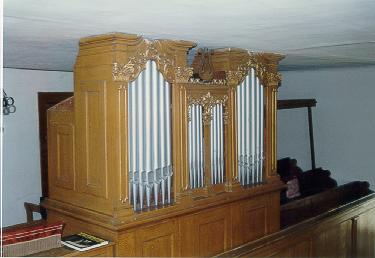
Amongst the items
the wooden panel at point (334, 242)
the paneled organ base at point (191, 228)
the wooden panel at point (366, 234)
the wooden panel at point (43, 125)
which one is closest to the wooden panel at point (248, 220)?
the paneled organ base at point (191, 228)

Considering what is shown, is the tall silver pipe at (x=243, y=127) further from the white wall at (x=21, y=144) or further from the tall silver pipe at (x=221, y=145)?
the white wall at (x=21, y=144)

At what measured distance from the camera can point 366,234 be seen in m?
5.70

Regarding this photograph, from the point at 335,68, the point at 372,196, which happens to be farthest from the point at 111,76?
the point at 335,68

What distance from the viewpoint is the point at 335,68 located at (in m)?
6.96

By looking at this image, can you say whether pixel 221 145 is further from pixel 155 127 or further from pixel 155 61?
pixel 155 61

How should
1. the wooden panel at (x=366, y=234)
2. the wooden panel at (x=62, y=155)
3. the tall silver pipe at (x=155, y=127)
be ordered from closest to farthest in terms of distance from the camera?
the tall silver pipe at (x=155, y=127) → the wooden panel at (x=62, y=155) → the wooden panel at (x=366, y=234)

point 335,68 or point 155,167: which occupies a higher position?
point 335,68

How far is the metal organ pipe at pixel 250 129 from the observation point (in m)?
4.34

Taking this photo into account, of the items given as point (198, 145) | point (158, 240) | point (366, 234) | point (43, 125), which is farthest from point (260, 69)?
point (43, 125)

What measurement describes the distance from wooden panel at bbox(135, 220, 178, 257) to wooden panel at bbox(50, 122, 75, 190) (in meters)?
0.71

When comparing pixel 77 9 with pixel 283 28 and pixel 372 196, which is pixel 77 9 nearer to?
pixel 283 28

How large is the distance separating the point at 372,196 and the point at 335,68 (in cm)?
211

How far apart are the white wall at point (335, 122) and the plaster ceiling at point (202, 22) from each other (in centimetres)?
317

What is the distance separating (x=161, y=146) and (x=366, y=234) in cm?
334
